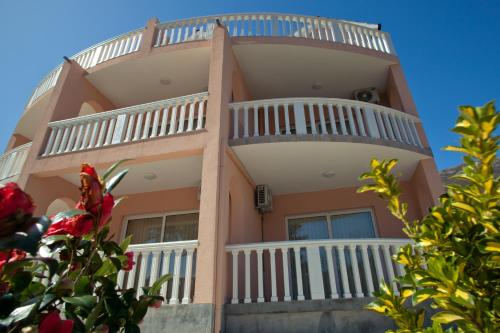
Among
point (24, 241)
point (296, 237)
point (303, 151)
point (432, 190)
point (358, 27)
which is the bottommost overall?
point (24, 241)

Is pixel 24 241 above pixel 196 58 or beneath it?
beneath

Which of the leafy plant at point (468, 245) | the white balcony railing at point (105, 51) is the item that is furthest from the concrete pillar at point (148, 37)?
the leafy plant at point (468, 245)

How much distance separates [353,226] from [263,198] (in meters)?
2.40

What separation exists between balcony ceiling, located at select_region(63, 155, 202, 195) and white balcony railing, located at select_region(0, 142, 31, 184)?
49.7 inches

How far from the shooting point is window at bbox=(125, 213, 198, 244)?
7.81 m

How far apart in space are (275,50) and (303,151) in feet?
10.7

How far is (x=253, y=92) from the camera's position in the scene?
9.59 metres

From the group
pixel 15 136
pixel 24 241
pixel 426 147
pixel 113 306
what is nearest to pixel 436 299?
pixel 113 306

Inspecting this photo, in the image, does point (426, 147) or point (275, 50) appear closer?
point (426, 147)

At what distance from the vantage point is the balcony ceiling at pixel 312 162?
6.44 m

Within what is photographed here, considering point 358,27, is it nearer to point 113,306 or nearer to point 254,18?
point 254,18

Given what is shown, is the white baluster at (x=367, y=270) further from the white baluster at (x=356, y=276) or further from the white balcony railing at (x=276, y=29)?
the white balcony railing at (x=276, y=29)

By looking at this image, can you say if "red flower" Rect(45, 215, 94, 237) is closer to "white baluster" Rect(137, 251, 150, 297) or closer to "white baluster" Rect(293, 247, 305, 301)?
"white baluster" Rect(137, 251, 150, 297)

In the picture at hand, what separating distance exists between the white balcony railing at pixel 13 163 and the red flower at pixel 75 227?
789cm
